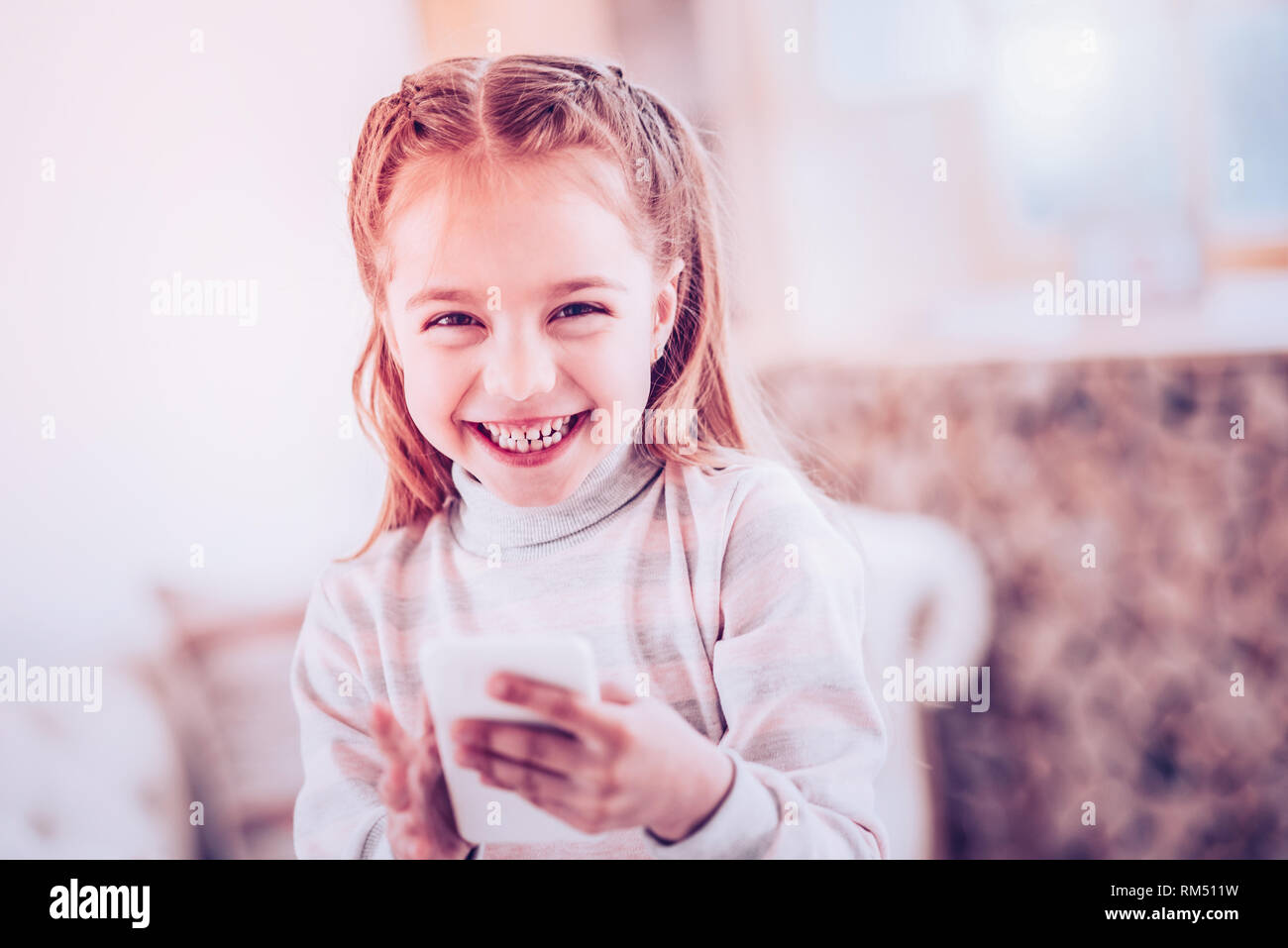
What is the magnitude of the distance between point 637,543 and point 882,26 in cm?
71

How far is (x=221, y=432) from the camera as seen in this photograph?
105 centimetres

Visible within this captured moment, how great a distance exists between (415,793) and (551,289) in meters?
0.46

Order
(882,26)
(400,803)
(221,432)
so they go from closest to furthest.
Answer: (400,803) → (221,432) → (882,26)

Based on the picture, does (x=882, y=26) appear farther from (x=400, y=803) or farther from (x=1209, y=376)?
(x=400, y=803)

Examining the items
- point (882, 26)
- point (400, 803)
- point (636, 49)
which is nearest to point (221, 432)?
point (400, 803)

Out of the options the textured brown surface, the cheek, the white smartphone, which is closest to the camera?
the white smartphone

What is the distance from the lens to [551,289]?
906 millimetres

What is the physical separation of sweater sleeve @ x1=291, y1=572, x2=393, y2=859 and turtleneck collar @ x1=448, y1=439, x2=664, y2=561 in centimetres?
17

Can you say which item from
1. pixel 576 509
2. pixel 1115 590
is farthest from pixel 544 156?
pixel 1115 590

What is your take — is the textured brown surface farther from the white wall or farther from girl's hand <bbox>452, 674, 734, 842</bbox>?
the white wall

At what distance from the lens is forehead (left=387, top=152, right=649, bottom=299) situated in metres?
0.90

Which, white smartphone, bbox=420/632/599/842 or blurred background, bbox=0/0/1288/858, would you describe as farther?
blurred background, bbox=0/0/1288/858

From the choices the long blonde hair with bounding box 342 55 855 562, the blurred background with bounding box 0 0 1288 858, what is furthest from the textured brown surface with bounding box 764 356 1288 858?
the long blonde hair with bounding box 342 55 855 562

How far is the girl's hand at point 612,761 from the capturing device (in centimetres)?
86
